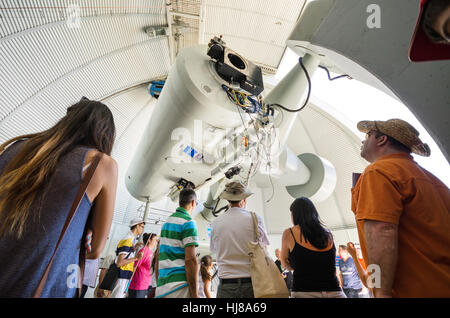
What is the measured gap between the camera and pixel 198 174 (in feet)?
9.95

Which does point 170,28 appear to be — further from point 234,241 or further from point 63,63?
point 234,241

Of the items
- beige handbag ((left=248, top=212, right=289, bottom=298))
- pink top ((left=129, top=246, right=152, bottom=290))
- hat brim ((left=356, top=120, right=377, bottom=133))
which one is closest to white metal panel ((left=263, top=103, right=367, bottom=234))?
pink top ((left=129, top=246, right=152, bottom=290))

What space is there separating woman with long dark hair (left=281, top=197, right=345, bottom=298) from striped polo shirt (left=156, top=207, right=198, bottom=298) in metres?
0.79

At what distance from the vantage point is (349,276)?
4.60 m

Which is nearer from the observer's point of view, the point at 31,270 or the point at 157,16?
the point at 31,270

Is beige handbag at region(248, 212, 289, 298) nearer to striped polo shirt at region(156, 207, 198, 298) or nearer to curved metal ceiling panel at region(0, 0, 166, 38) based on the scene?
striped polo shirt at region(156, 207, 198, 298)

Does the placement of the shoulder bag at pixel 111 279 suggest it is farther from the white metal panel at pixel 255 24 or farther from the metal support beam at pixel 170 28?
the white metal panel at pixel 255 24

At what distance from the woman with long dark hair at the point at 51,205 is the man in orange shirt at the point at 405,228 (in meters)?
1.00

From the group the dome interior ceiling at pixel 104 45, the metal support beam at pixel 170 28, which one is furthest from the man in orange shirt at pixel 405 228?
the metal support beam at pixel 170 28

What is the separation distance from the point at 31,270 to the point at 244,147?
6.70 feet

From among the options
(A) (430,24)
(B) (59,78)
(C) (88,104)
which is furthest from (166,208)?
(A) (430,24)

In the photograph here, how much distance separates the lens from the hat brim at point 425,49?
23.0 inches

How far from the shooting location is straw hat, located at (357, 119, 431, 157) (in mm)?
1056

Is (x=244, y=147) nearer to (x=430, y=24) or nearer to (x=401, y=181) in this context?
(x=401, y=181)
